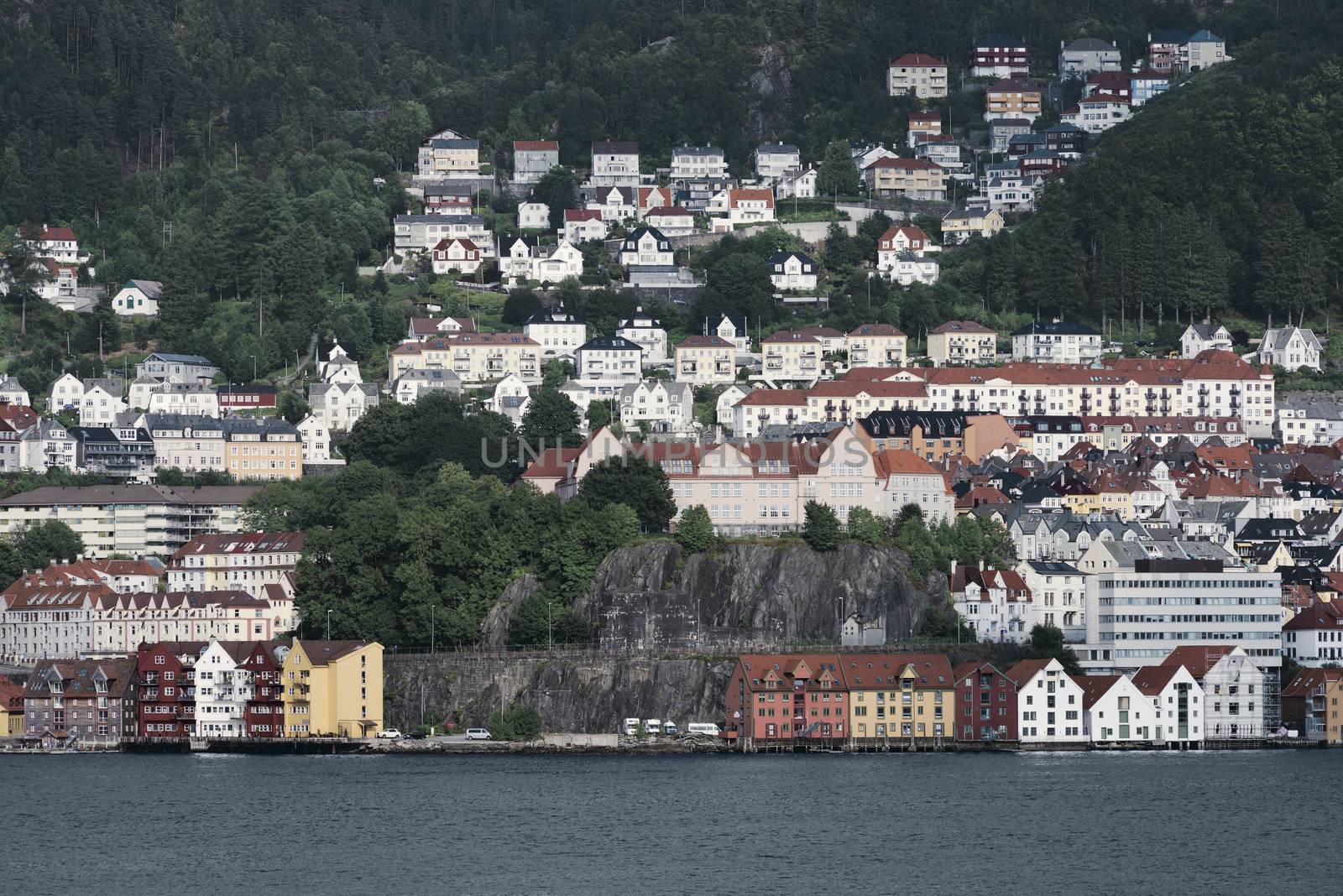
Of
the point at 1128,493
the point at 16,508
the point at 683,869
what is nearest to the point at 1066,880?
the point at 683,869

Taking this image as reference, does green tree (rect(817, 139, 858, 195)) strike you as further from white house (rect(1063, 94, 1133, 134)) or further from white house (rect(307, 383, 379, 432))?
white house (rect(307, 383, 379, 432))

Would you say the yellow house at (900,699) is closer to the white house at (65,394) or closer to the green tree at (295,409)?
the green tree at (295,409)

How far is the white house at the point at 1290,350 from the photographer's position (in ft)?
408

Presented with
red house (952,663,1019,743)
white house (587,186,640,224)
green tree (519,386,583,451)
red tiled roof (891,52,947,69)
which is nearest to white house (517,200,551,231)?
white house (587,186,640,224)

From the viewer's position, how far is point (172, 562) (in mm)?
104312

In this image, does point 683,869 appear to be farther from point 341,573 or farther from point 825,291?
point 825,291

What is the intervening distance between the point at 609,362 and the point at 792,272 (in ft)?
46.8

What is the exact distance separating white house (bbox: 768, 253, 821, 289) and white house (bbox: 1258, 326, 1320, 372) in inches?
871

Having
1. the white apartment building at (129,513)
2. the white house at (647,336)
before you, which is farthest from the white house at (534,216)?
the white apartment building at (129,513)

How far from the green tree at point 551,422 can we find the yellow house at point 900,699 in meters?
30.3

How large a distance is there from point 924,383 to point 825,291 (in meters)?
16.8

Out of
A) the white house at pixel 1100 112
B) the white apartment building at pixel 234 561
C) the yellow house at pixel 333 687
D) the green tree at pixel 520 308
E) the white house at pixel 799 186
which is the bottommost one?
the yellow house at pixel 333 687

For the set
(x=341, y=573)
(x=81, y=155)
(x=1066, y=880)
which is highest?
(x=81, y=155)

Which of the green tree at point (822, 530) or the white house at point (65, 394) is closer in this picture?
the green tree at point (822, 530)
